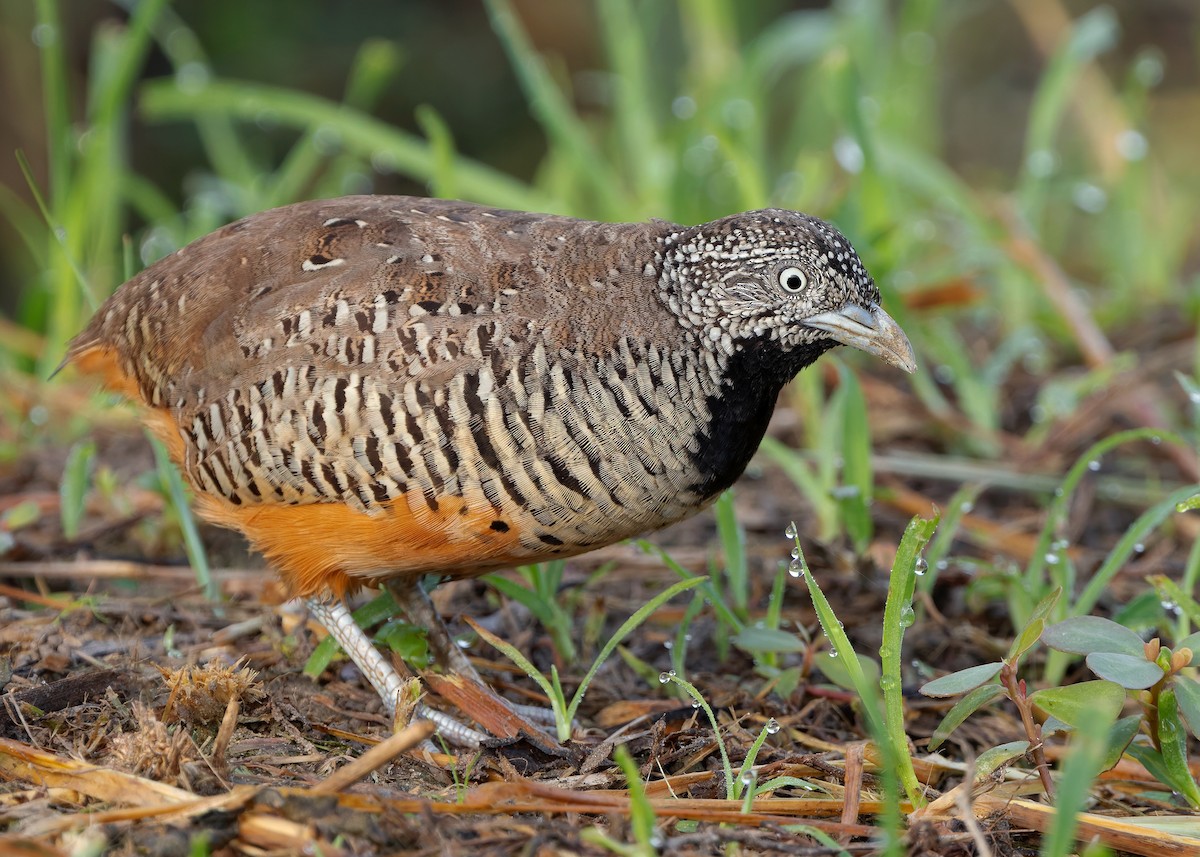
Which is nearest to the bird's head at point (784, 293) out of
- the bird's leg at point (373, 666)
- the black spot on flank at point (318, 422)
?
the black spot on flank at point (318, 422)

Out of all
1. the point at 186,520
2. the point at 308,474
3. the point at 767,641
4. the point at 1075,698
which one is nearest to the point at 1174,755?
the point at 1075,698

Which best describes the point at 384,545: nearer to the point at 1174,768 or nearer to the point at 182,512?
the point at 182,512

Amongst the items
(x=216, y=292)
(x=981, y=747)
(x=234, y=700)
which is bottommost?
(x=981, y=747)

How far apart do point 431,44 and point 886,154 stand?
269 inches

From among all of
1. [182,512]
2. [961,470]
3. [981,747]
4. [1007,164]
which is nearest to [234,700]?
[182,512]

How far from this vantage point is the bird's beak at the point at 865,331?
3664mm

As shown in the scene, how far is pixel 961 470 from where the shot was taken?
541cm

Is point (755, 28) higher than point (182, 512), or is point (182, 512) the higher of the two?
point (755, 28)

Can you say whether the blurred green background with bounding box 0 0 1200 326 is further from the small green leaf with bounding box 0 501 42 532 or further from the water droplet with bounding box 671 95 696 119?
the small green leaf with bounding box 0 501 42 532

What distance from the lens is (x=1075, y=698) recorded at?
3105 millimetres

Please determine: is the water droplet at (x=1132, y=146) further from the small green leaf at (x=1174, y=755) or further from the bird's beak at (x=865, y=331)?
the small green leaf at (x=1174, y=755)

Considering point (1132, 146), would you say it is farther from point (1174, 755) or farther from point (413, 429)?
point (413, 429)

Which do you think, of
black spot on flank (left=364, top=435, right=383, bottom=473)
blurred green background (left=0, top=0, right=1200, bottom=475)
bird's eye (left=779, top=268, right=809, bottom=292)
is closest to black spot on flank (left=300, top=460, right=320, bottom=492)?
black spot on flank (left=364, top=435, right=383, bottom=473)

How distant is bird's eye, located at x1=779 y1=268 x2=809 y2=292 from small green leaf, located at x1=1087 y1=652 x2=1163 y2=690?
126cm
